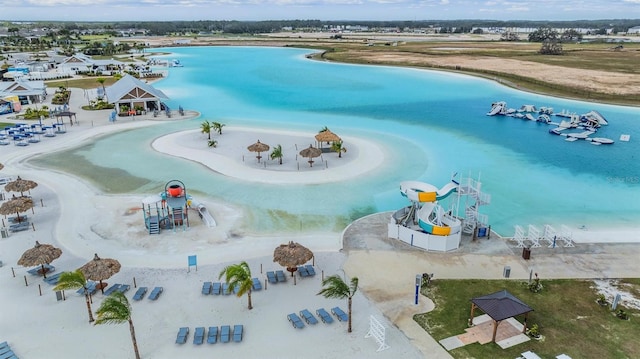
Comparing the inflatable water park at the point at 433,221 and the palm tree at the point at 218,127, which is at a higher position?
the palm tree at the point at 218,127

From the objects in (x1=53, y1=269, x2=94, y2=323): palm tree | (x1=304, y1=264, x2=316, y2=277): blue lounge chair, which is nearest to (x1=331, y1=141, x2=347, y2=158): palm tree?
(x1=304, y1=264, x2=316, y2=277): blue lounge chair

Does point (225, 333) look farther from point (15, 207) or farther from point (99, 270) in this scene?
point (15, 207)

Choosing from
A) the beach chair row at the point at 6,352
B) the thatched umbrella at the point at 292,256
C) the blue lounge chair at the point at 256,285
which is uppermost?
the thatched umbrella at the point at 292,256

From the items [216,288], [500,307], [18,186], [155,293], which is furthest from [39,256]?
[500,307]

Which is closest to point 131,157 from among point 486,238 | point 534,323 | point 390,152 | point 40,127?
point 40,127

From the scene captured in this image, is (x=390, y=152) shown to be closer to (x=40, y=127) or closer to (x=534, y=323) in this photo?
→ (x=534, y=323)

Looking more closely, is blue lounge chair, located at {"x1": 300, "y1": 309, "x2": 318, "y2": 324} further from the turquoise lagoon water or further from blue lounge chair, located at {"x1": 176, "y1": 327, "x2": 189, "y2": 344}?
the turquoise lagoon water

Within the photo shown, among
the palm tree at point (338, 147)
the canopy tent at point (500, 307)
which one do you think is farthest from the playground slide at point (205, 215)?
the canopy tent at point (500, 307)

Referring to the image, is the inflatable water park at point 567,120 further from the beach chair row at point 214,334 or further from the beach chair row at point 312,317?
the beach chair row at point 214,334
